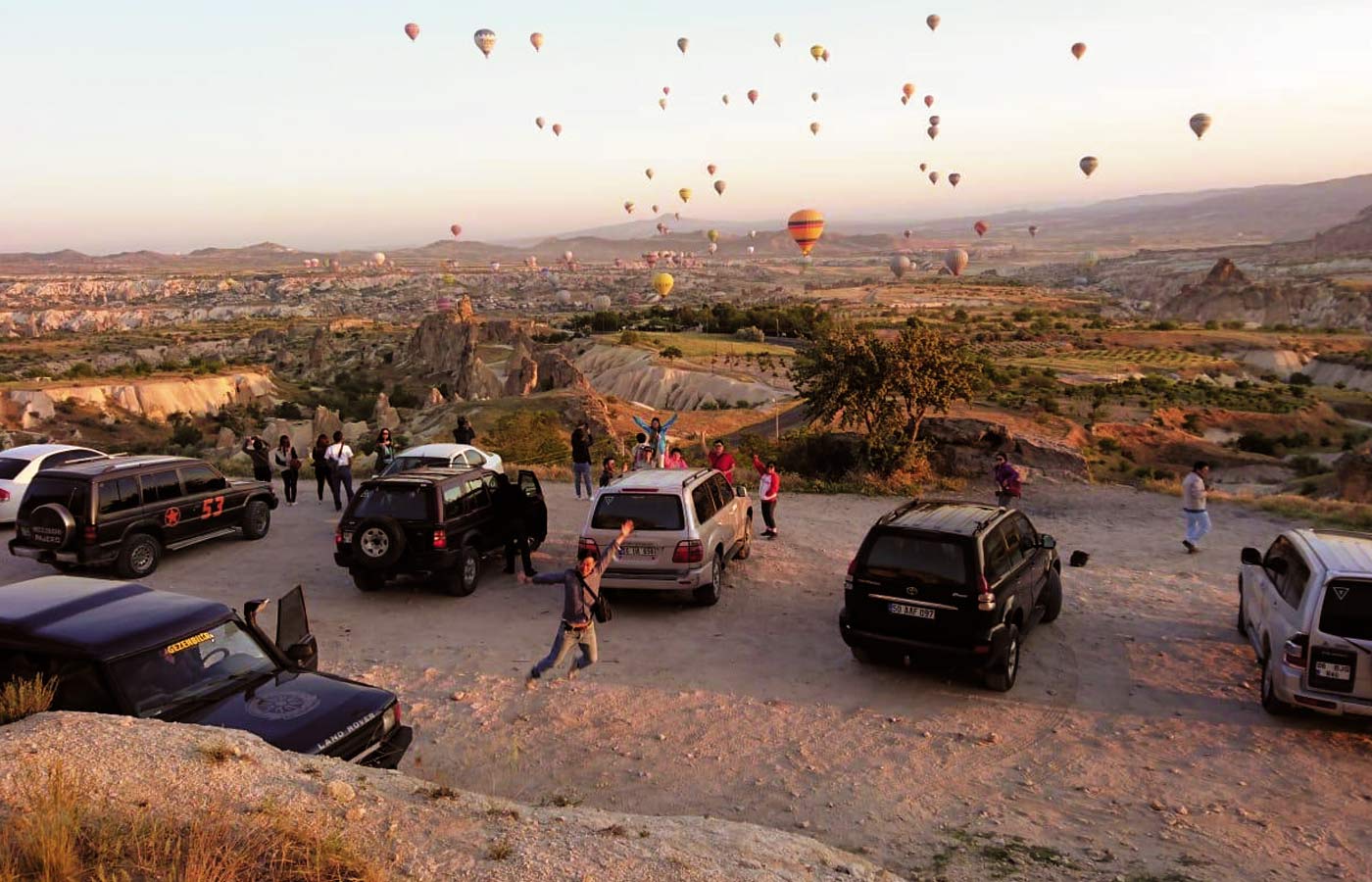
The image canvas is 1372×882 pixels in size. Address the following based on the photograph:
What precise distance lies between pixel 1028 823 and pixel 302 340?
373ft

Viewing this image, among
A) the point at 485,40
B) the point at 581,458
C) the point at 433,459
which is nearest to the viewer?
the point at 433,459

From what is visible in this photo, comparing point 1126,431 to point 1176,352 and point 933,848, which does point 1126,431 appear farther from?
point 1176,352

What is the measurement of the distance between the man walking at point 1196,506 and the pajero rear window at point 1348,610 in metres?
7.39

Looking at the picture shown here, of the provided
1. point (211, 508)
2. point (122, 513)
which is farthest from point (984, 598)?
point (211, 508)

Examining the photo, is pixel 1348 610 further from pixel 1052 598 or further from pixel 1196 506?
pixel 1196 506

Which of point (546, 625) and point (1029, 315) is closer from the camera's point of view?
point (546, 625)

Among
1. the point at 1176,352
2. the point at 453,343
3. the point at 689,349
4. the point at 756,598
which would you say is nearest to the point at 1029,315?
the point at 1176,352

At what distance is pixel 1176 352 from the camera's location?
274ft

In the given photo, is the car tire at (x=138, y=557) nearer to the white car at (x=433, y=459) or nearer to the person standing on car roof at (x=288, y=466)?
the white car at (x=433, y=459)

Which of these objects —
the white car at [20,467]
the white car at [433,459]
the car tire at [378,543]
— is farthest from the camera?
the white car at [433,459]

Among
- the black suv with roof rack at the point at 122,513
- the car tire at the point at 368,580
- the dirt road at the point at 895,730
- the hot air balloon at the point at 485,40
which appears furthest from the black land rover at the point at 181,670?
the hot air balloon at the point at 485,40

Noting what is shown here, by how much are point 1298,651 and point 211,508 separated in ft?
51.0

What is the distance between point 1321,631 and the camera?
28.0ft

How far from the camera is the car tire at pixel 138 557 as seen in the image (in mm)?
14023
